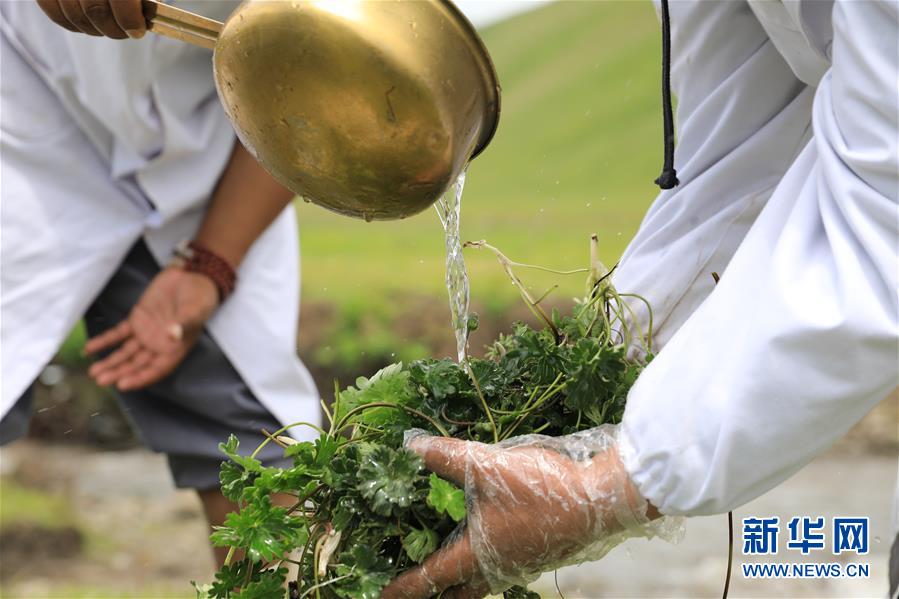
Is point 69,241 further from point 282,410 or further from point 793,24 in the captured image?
point 793,24

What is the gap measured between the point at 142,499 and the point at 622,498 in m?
3.55

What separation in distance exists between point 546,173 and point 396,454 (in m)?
2.49

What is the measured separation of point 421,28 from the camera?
1087 mm

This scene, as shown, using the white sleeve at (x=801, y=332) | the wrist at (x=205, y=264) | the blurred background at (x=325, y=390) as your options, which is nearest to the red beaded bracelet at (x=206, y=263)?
the wrist at (x=205, y=264)

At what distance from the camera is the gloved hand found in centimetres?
108

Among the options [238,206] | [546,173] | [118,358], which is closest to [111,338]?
[118,358]

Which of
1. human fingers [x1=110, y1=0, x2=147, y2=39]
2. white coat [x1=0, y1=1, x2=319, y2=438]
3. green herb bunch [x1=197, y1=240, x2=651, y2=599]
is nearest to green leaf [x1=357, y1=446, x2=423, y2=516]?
green herb bunch [x1=197, y1=240, x2=651, y2=599]

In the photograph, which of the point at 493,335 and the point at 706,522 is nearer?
the point at 706,522

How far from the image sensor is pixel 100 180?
206 cm

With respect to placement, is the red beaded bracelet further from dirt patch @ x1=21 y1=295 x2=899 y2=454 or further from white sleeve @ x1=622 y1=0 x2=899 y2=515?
dirt patch @ x1=21 y1=295 x2=899 y2=454

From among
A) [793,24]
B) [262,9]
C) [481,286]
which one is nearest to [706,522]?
[481,286]

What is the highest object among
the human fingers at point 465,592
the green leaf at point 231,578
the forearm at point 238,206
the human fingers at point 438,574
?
the human fingers at point 438,574

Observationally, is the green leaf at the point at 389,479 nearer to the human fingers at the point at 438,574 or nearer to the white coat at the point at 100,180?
the human fingers at the point at 438,574

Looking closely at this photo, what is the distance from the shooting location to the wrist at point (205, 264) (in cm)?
206
